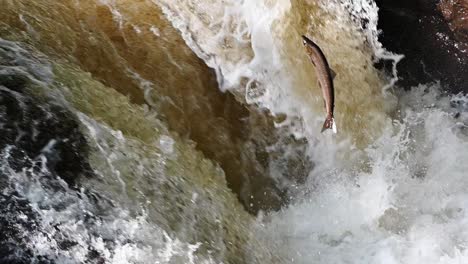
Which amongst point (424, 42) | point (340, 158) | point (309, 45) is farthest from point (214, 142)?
point (424, 42)

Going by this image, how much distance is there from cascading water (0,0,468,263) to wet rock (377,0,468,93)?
0.65 ft

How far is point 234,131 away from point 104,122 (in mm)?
1165

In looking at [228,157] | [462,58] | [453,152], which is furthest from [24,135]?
[462,58]

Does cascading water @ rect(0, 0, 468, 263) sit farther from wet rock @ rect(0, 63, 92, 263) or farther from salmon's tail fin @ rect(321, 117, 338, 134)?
salmon's tail fin @ rect(321, 117, 338, 134)

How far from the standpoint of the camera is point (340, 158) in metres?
5.02

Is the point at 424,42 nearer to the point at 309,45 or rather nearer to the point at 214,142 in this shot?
the point at 309,45

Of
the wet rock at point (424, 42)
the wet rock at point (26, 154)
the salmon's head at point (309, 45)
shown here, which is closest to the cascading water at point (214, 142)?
the wet rock at point (26, 154)

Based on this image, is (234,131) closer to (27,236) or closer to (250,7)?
(250,7)

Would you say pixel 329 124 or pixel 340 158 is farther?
pixel 340 158

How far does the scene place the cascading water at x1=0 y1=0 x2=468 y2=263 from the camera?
3.46 meters

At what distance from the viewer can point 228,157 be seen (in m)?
4.58

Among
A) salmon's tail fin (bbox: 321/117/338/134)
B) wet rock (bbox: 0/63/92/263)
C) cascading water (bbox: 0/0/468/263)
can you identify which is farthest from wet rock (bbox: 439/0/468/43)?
wet rock (bbox: 0/63/92/263)

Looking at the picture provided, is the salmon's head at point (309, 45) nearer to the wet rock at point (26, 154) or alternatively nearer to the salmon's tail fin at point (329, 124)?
the salmon's tail fin at point (329, 124)

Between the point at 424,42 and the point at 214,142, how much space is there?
2627 mm
